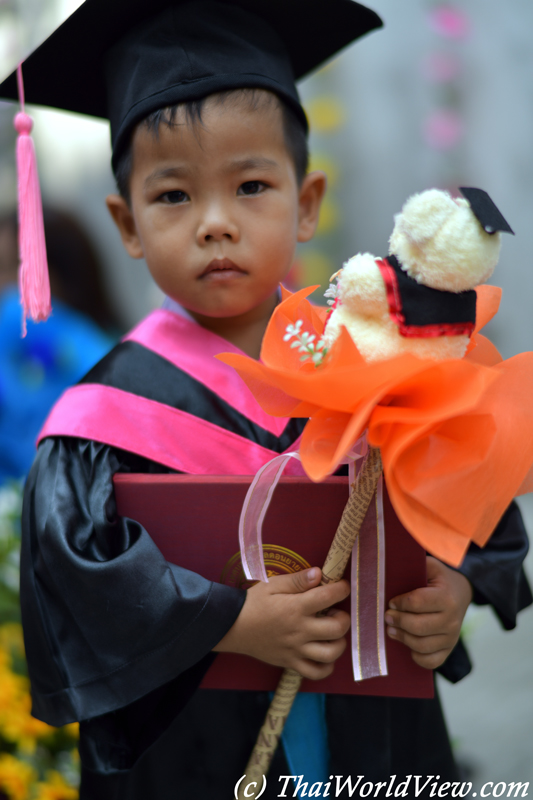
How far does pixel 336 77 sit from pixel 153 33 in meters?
2.17

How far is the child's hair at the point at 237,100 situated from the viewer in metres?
1.04

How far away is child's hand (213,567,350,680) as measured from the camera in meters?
0.95

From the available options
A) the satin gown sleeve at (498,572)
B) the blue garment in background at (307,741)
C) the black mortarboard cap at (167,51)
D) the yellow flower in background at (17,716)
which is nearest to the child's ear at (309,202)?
the black mortarboard cap at (167,51)

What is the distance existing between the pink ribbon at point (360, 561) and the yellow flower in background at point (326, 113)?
8.32ft

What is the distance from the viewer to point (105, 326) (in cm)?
310

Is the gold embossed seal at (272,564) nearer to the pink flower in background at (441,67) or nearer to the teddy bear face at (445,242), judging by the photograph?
the teddy bear face at (445,242)

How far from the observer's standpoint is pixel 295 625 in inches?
37.6

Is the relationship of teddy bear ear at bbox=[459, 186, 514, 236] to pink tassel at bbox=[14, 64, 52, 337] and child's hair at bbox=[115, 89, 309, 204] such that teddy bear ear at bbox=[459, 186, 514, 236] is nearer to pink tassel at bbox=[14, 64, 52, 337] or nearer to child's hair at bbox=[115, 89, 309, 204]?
child's hair at bbox=[115, 89, 309, 204]

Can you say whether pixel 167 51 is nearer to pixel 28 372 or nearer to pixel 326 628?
pixel 326 628

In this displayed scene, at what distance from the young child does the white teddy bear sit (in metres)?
0.35

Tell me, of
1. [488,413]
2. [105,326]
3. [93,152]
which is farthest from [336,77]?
[488,413]

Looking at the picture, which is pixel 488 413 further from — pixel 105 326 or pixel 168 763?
pixel 105 326

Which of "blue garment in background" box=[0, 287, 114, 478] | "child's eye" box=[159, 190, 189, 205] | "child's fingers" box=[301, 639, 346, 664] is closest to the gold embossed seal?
"child's fingers" box=[301, 639, 346, 664]

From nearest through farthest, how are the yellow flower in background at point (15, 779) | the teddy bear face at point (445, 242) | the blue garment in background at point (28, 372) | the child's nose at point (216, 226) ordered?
the teddy bear face at point (445, 242), the child's nose at point (216, 226), the yellow flower in background at point (15, 779), the blue garment in background at point (28, 372)
